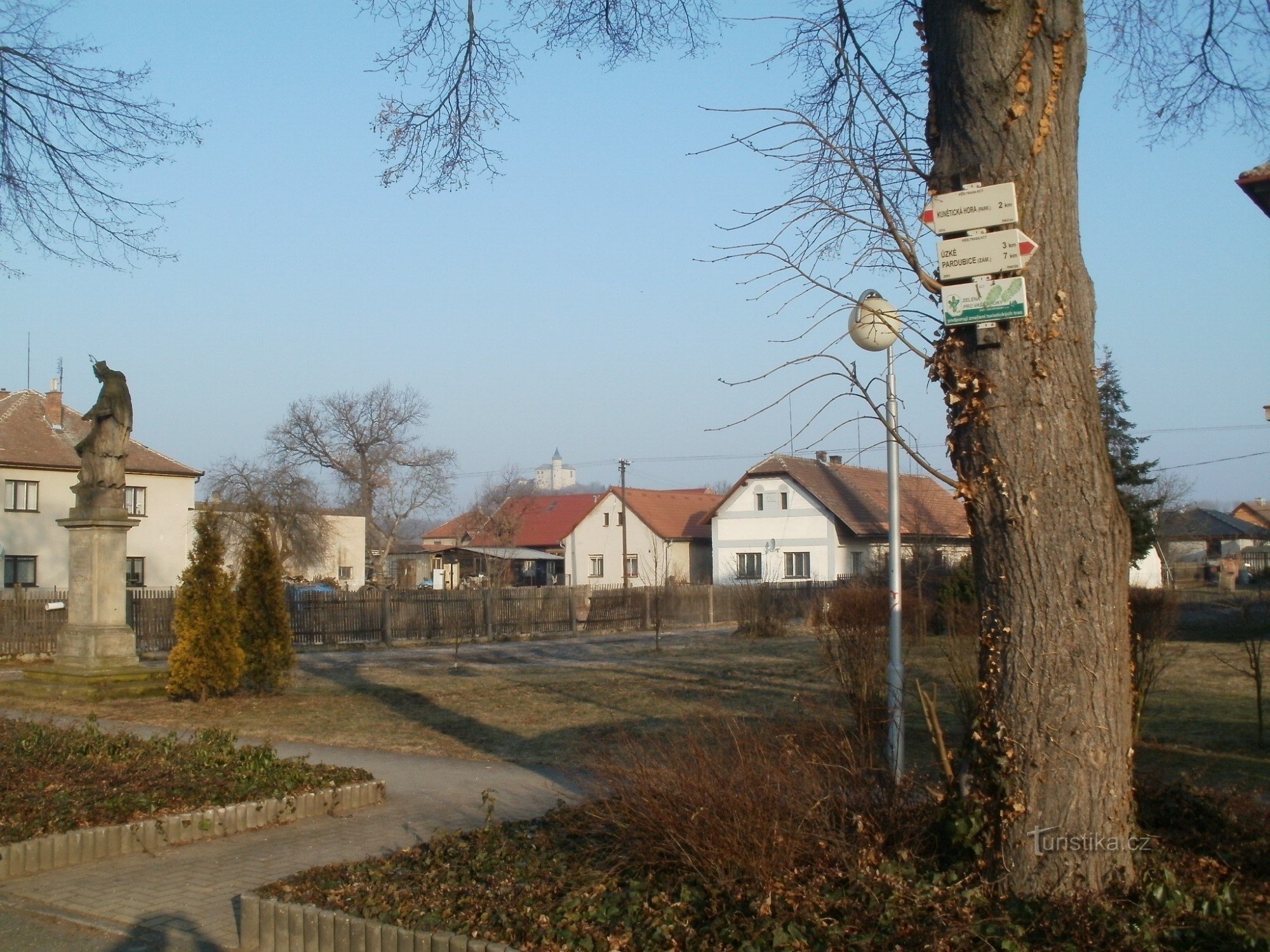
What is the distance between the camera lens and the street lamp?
7.56 metres

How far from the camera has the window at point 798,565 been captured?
51125 millimetres

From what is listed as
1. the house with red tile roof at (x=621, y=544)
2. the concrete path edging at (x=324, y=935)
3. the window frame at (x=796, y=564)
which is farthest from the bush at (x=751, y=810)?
the house with red tile roof at (x=621, y=544)

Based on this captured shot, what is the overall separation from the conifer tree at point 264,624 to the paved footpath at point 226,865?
7211mm

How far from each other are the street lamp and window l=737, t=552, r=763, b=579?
44.2 metres

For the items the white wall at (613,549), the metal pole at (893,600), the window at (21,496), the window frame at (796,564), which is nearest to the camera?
the metal pole at (893,600)

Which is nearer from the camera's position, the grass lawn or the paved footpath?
the paved footpath

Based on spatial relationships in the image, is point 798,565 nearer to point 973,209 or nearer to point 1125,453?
point 1125,453

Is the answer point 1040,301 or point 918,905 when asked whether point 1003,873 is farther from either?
point 1040,301

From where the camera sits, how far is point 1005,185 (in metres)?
4.61

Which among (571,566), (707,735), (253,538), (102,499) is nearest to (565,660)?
(253,538)

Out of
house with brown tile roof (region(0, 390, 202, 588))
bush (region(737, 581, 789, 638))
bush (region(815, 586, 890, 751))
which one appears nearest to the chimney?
house with brown tile roof (region(0, 390, 202, 588))

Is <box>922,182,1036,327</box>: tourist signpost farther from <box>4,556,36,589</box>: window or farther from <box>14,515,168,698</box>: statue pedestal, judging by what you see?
<box>4,556,36,589</box>: window

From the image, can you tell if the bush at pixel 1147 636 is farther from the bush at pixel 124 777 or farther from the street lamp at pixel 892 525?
the bush at pixel 124 777

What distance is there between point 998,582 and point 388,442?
6151cm
